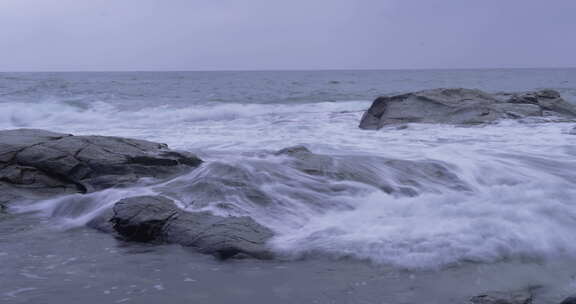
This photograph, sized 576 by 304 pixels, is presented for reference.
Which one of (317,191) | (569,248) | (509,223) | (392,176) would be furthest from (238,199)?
(569,248)

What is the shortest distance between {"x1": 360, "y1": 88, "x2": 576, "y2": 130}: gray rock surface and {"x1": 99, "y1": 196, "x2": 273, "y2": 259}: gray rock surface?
8171 mm

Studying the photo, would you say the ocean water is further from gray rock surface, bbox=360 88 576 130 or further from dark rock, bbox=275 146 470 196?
gray rock surface, bbox=360 88 576 130

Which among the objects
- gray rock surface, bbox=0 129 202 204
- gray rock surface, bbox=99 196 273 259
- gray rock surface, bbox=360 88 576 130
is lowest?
gray rock surface, bbox=99 196 273 259

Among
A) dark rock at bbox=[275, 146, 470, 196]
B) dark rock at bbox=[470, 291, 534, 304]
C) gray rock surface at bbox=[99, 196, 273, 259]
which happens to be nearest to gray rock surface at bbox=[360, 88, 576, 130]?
dark rock at bbox=[275, 146, 470, 196]

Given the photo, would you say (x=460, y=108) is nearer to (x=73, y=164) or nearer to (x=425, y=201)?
(x=425, y=201)

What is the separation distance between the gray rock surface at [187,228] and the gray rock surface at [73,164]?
→ 4.50 feet

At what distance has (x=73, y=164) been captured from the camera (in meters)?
7.10

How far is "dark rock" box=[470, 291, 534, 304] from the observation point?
137 inches

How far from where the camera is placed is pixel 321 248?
471 cm

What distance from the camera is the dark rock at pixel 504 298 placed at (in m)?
3.47

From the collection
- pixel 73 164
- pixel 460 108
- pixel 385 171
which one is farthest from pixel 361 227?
pixel 460 108

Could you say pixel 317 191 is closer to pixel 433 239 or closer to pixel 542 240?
pixel 433 239

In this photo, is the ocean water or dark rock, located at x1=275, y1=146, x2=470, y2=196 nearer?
the ocean water

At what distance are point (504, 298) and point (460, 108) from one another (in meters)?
10.7
